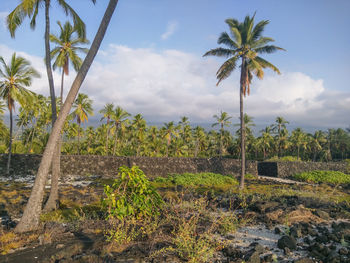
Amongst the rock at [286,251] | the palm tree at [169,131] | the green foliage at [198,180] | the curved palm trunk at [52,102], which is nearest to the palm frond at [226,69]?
the green foliage at [198,180]

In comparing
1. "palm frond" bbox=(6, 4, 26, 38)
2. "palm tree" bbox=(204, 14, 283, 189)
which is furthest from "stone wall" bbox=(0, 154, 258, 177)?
"palm frond" bbox=(6, 4, 26, 38)

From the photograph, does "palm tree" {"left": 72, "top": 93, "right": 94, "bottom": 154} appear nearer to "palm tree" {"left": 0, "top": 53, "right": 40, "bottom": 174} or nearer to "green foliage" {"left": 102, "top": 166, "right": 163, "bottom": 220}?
"palm tree" {"left": 0, "top": 53, "right": 40, "bottom": 174}

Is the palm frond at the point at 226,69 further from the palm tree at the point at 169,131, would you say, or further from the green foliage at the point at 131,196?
the palm tree at the point at 169,131

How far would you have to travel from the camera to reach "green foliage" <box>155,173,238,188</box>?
61.6 ft

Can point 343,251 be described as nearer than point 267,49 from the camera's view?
Yes

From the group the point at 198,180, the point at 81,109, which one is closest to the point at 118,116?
the point at 81,109

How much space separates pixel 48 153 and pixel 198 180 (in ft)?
46.4

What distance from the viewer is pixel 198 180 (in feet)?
64.6

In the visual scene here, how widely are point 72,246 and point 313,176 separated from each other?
26229mm

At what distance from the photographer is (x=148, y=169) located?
2141 centimetres

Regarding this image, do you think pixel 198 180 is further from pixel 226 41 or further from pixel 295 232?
pixel 295 232

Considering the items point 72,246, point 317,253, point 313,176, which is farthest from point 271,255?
point 313,176

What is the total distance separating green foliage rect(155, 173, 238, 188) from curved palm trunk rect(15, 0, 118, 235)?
11.7 metres

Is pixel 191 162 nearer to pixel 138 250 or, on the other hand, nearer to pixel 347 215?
pixel 347 215
